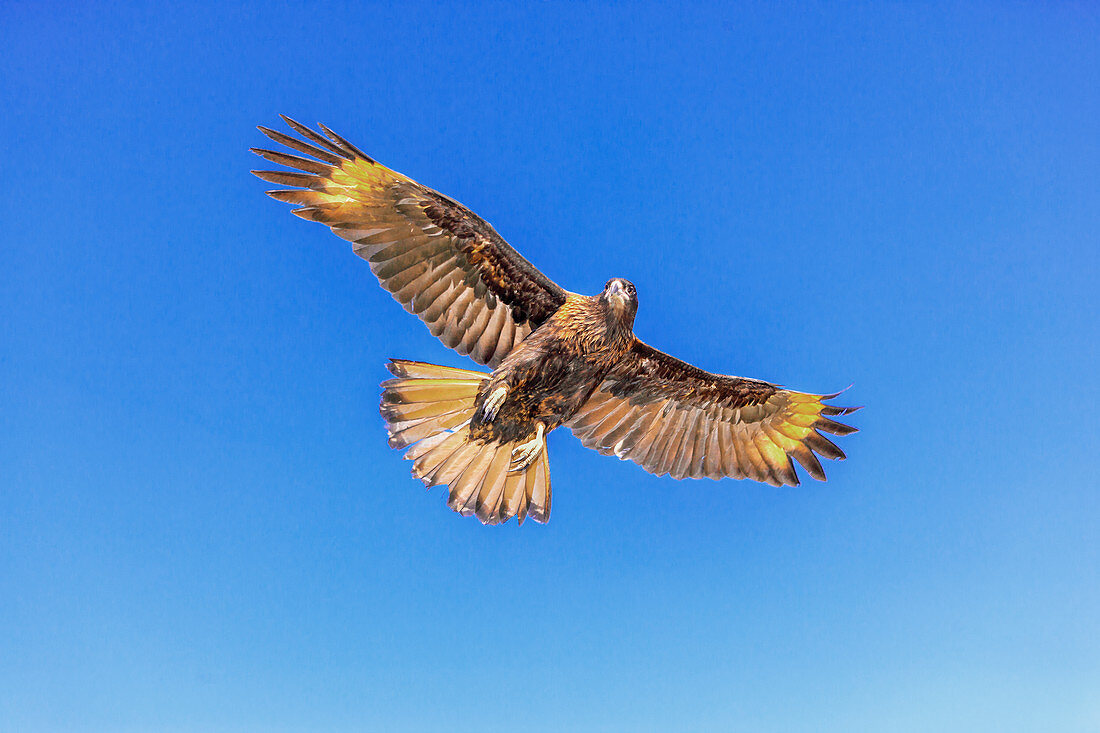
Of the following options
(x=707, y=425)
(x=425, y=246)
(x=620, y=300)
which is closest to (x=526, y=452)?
(x=620, y=300)

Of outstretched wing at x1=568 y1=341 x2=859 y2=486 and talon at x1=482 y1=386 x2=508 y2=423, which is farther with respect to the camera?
outstretched wing at x1=568 y1=341 x2=859 y2=486

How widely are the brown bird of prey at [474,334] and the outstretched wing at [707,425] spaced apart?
0.30 feet

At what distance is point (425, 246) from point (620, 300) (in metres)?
1.32

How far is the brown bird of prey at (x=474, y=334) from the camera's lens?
543 cm

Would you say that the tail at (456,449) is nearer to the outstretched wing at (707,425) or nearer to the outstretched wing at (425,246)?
the outstretched wing at (425,246)

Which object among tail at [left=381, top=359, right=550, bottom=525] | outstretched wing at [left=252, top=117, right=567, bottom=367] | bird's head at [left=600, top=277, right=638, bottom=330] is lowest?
tail at [left=381, top=359, right=550, bottom=525]

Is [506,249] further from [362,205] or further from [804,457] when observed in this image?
[804,457]

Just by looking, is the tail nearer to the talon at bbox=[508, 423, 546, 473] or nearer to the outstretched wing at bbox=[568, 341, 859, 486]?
the talon at bbox=[508, 423, 546, 473]

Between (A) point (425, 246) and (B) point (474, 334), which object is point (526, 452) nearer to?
(B) point (474, 334)

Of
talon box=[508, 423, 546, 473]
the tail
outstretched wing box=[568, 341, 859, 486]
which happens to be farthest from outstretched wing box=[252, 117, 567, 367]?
outstretched wing box=[568, 341, 859, 486]

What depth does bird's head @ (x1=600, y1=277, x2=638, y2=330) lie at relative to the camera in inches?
221

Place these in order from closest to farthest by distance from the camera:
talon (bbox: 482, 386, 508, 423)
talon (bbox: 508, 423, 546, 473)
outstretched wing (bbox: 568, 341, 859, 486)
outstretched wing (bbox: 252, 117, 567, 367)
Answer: outstretched wing (bbox: 252, 117, 567, 367)
talon (bbox: 482, 386, 508, 423)
talon (bbox: 508, 423, 546, 473)
outstretched wing (bbox: 568, 341, 859, 486)

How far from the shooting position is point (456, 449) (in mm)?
5938

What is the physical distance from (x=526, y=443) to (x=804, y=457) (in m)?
2.46
